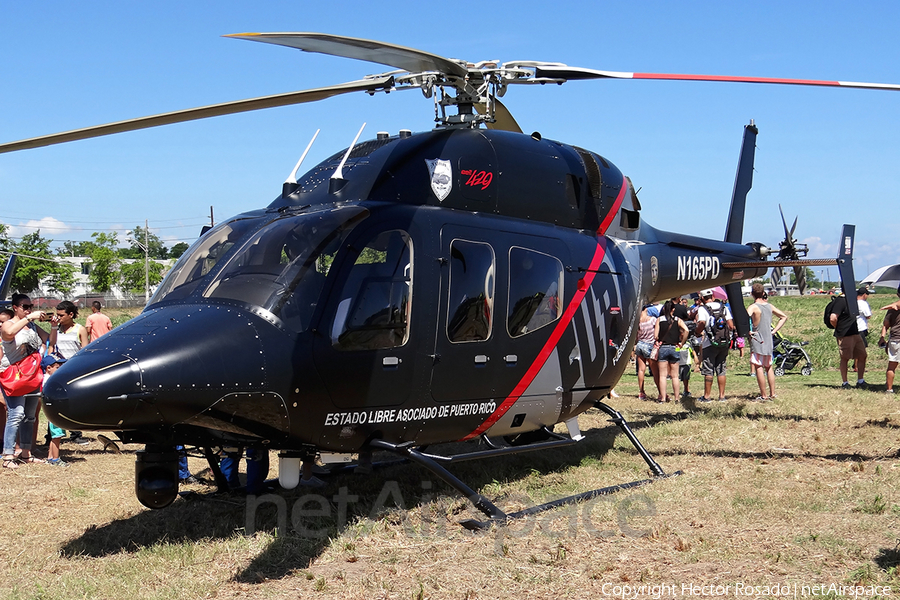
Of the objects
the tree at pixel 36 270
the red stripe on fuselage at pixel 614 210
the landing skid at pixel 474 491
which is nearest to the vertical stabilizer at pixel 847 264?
the red stripe on fuselage at pixel 614 210

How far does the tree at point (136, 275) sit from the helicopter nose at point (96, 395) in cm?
8587

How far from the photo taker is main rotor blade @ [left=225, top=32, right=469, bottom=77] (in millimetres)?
4305

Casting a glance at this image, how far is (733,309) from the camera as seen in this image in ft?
38.4

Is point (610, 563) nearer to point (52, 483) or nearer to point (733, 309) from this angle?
point (52, 483)

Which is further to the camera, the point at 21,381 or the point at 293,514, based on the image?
the point at 21,381

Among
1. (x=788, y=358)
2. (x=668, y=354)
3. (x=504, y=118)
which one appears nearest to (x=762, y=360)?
(x=668, y=354)

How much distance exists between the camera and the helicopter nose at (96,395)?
15.5 ft

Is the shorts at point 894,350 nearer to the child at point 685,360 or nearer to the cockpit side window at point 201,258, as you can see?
the child at point 685,360

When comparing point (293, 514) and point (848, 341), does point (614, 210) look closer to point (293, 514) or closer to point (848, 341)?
point (293, 514)

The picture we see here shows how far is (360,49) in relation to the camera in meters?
4.87

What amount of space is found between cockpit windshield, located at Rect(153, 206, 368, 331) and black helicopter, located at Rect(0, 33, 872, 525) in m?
0.01

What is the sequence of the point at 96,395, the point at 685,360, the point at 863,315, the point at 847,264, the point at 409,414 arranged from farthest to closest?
the point at 863,315, the point at 685,360, the point at 847,264, the point at 409,414, the point at 96,395

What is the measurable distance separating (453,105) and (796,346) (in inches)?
543

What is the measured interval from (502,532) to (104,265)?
86205 mm
